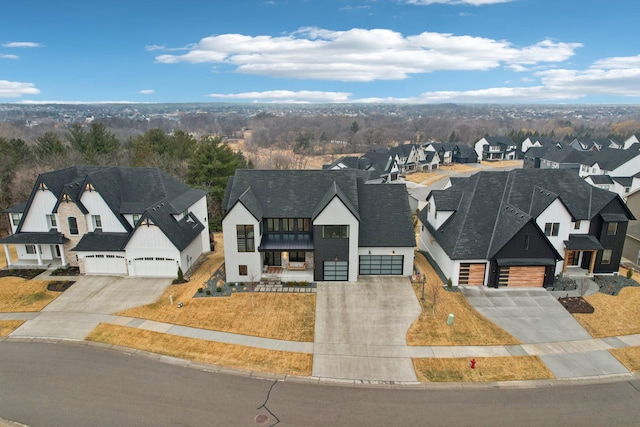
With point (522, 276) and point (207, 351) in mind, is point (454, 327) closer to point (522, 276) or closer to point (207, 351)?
point (522, 276)

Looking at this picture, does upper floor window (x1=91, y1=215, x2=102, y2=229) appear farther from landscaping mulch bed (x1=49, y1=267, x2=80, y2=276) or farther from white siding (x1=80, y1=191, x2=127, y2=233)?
landscaping mulch bed (x1=49, y1=267, x2=80, y2=276)

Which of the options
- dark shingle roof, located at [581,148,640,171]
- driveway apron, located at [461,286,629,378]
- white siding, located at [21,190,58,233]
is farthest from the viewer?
dark shingle roof, located at [581,148,640,171]

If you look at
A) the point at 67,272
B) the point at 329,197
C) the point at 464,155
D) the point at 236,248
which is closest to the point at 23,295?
the point at 67,272

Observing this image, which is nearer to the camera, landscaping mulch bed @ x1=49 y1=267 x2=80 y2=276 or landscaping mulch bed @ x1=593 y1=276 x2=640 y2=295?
landscaping mulch bed @ x1=593 y1=276 x2=640 y2=295

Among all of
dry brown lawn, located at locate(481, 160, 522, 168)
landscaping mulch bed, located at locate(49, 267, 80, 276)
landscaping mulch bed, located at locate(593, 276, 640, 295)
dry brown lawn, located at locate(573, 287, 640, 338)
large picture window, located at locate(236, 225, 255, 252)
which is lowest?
dry brown lawn, located at locate(573, 287, 640, 338)

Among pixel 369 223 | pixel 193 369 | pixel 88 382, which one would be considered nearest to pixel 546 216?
pixel 369 223

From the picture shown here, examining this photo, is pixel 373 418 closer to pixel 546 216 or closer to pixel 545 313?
pixel 545 313

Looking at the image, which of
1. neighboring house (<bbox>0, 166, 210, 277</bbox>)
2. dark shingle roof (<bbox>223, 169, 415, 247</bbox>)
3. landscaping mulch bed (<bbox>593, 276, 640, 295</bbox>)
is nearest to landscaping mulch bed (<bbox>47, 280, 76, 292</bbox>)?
neighboring house (<bbox>0, 166, 210, 277</bbox>)
